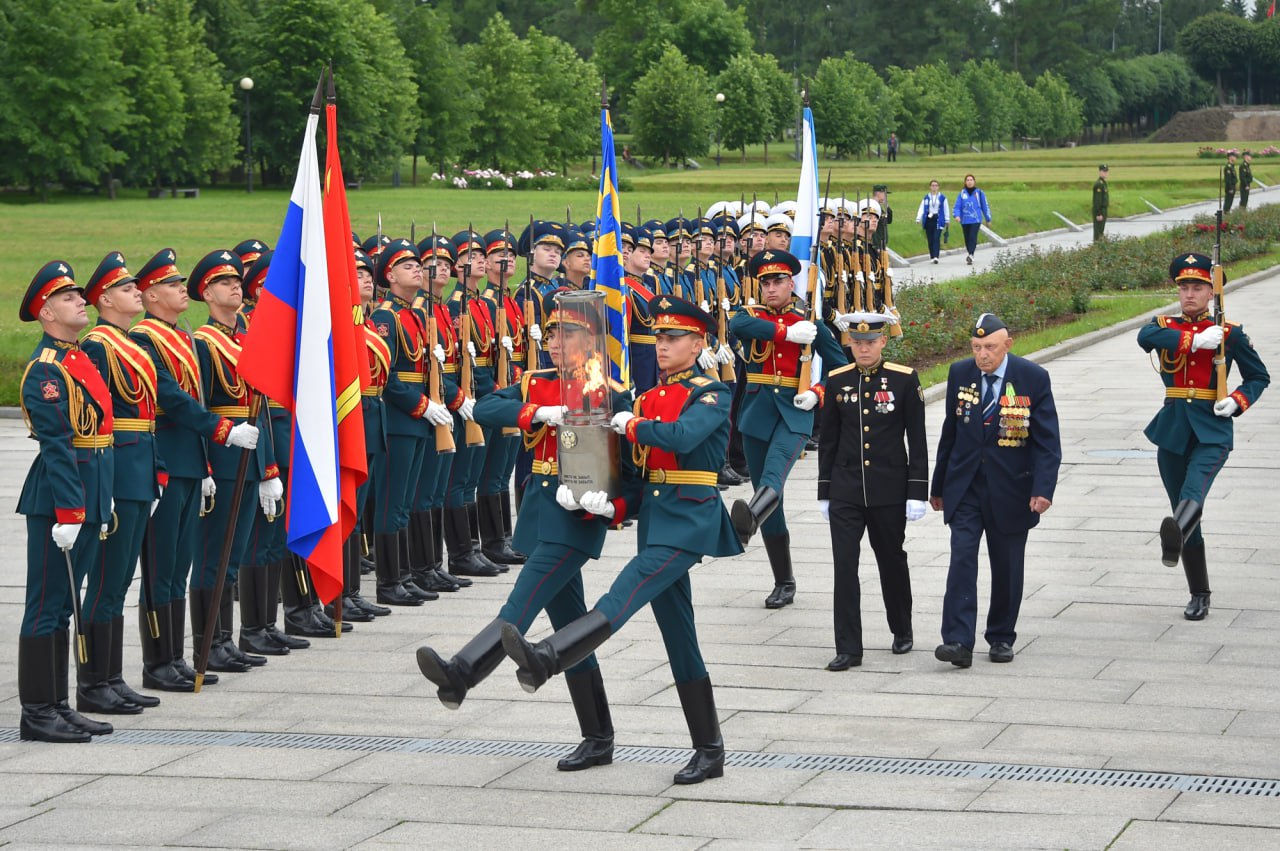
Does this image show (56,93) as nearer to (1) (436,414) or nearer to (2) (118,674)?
(1) (436,414)

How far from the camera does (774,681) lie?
9398 millimetres

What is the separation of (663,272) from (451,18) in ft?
349

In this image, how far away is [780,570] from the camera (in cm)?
1134

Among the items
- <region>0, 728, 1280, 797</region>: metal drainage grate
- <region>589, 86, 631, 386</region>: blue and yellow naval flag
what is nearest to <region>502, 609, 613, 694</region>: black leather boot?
<region>0, 728, 1280, 797</region>: metal drainage grate

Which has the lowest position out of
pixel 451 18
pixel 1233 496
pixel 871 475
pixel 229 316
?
pixel 1233 496

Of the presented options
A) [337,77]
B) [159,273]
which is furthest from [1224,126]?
[159,273]

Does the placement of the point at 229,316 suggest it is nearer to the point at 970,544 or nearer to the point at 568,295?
the point at 568,295

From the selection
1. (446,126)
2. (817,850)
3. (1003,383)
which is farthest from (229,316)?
(446,126)

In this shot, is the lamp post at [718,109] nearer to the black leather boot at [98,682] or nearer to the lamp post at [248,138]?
the lamp post at [248,138]

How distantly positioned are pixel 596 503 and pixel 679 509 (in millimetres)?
389

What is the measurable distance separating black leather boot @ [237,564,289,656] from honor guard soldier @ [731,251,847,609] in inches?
119

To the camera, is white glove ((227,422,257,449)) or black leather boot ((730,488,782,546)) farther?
white glove ((227,422,257,449))

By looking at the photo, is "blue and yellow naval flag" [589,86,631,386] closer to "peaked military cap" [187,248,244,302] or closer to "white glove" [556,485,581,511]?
"white glove" [556,485,581,511]

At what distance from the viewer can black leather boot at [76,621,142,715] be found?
8.98 meters
